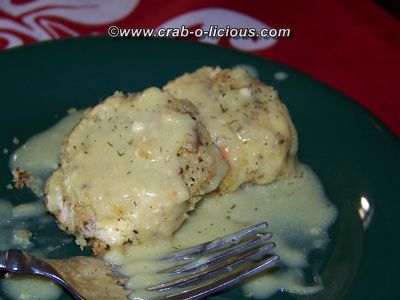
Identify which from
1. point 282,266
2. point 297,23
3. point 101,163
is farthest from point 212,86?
point 297,23

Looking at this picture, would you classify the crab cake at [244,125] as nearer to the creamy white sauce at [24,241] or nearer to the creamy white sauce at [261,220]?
the creamy white sauce at [261,220]

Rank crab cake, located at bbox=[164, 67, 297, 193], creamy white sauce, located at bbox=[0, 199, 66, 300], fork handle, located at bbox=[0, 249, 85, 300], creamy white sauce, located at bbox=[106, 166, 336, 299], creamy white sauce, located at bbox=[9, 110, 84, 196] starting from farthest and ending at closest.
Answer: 1. creamy white sauce, located at bbox=[9, 110, 84, 196]
2. crab cake, located at bbox=[164, 67, 297, 193]
3. creamy white sauce, located at bbox=[106, 166, 336, 299]
4. creamy white sauce, located at bbox=[0, 199, 66, 300]
5. fork handle, located at bbox=[0, 249, 85, 300]

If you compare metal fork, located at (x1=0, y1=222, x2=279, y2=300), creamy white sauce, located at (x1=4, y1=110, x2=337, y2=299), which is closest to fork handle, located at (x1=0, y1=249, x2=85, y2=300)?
metal fork, located at (x1=0, y1=222, x2=279, y2=300)

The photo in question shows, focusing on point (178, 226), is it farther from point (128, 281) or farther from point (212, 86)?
point (212, 86)

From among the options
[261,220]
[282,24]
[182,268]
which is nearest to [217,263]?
[182,268]

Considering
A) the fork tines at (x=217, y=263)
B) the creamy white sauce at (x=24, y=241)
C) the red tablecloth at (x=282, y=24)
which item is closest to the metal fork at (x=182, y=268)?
the fork tines at (x=217, y=263)

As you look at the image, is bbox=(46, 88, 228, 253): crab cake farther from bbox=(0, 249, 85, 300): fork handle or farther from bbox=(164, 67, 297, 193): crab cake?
bbox=(0, 249, 85, 300): fork handle

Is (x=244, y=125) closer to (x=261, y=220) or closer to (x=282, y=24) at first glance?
(x=261, y=220)
